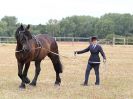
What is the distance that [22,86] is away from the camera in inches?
460

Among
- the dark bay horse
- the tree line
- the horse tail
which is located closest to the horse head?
the dark bay horse

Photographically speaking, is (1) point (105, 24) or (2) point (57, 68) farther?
(1) point (105, 24)

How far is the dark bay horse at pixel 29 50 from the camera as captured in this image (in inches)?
455

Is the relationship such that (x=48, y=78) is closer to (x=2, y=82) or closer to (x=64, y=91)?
(x=2, y=82)

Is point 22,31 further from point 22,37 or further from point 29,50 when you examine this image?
point 29,50

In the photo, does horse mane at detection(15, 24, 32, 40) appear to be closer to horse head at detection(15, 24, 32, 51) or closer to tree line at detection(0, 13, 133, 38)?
horse head at detection(15, 24, 32, 51)

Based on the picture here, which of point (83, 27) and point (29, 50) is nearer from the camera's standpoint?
point (29, 50)

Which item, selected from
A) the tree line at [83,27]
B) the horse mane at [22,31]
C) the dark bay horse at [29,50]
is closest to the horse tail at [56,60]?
the dark bay horse at [29,50]

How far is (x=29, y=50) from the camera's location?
1176 cm

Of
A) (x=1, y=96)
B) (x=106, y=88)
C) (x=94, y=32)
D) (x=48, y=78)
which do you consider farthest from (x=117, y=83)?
(x=94, y=32)

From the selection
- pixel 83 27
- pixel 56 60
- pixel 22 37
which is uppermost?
pixel 22 37

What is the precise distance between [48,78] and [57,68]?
1.52 metres

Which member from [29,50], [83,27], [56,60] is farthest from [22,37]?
[83,27]

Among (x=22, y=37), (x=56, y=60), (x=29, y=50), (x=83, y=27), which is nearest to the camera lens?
(x=22, y=37)
